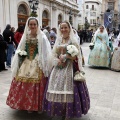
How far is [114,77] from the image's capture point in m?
6.26

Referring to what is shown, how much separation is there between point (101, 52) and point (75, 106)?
469 centimetres

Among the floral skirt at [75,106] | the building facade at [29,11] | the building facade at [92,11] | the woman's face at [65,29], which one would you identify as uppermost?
the building facade at [92,11]

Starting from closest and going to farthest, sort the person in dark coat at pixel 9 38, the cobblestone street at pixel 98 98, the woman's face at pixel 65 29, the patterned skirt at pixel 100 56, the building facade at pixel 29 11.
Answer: the woman's face at pixel 65 29
the cobblestone street at pixel 98 98
the person in dark coat at pixel 9 38
the patterned skirt at pixel 100 56
the building facade at pixel 29 11

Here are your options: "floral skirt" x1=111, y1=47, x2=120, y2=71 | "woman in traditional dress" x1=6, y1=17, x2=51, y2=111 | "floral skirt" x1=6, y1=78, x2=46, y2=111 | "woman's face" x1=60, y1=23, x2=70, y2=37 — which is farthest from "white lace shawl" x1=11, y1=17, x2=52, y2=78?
"floral skirt" x1=111, y1=47, x2=120, y2=71

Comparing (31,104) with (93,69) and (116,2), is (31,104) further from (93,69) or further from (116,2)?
(116,2)

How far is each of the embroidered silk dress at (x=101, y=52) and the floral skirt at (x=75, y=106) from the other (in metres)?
4.48

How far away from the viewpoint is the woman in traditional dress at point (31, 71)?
322 centimetres

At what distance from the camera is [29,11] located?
1675 centimetres

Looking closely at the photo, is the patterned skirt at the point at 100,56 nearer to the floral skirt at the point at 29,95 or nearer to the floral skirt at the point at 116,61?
the floral skirt at the point at 116,61

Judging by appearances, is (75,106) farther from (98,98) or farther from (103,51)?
(103,51)

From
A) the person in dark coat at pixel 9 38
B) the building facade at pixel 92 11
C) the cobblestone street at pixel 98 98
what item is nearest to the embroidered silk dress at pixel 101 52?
the cobblestone street at pixel 98 98

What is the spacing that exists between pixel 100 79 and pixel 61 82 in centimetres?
317

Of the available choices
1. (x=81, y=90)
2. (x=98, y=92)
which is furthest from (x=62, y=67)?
(x=98, y=92)

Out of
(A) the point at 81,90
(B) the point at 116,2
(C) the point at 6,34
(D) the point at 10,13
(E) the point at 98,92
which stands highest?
(B) the point at 116,2
